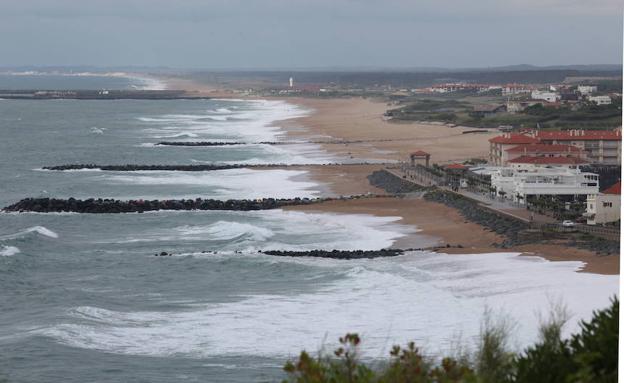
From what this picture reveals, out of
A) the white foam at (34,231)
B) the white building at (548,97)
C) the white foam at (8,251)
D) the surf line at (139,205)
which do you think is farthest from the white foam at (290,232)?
the white building at (548,97)

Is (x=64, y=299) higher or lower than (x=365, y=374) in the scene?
lower

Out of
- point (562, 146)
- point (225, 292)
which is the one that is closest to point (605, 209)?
point (225, 292)

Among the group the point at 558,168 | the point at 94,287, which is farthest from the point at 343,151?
the point at 94,287

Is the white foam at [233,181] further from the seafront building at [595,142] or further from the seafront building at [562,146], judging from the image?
the seafront building at [595,142]

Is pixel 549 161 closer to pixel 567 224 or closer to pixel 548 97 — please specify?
pixel 567 224

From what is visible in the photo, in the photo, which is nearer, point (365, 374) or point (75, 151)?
point (365, 374)

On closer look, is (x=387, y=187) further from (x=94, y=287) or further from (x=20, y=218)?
(x=94, y=287)

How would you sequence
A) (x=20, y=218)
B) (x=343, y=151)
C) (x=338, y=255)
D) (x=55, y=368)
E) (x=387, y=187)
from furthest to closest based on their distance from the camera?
(x=343, y=151)
(x=387, y=187)
(x=20, y=218)
(x=338, y=255)
(x=55, y=368)
